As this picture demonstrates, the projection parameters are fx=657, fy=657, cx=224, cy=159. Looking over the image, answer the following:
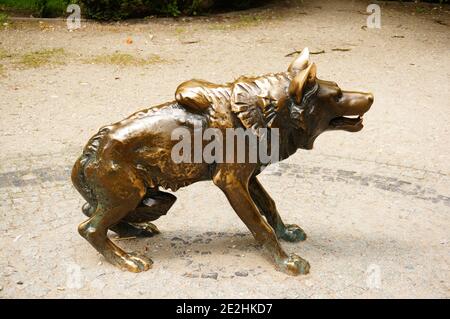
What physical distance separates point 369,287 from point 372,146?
10.3 ft

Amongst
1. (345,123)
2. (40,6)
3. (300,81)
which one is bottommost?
(40,6)

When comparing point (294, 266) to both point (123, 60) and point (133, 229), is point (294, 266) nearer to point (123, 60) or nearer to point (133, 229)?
point (133, 229)

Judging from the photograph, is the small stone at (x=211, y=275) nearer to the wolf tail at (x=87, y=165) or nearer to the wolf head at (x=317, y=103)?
the wolf tail at (x=87, y=165)

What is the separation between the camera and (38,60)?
10.5 meters

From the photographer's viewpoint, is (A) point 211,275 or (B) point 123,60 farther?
(B) point 123,60

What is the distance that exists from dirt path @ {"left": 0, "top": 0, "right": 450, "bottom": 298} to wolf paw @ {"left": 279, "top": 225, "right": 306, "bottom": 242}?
0.33 feet

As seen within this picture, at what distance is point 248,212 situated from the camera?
14.1 ft

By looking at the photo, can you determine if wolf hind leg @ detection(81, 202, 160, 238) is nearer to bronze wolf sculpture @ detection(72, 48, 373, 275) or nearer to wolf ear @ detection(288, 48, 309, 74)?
bronze wolf sculpture @ detection(72, 48, 373, 275)

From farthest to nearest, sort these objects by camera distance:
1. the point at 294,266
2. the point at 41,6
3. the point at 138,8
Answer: the point at 41,6 < the point at 138,8 < the point at 294,266

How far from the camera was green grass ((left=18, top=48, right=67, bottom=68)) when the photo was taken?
33.9 ft

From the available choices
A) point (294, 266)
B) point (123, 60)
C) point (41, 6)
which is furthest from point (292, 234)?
point (41, 6)

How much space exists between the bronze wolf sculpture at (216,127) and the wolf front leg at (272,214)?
40 cm

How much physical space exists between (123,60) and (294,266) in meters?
6.90

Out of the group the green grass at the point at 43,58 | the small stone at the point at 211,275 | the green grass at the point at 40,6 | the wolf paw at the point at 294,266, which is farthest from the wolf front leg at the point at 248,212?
the green grass at the point at 40,6
